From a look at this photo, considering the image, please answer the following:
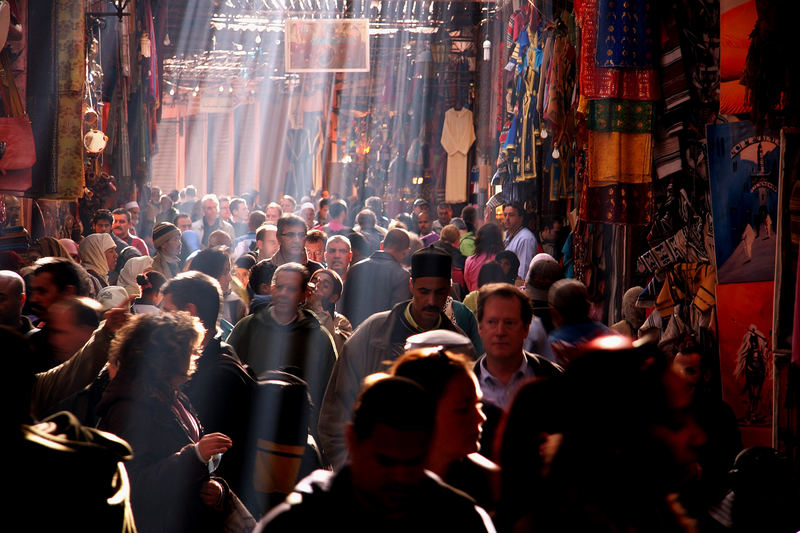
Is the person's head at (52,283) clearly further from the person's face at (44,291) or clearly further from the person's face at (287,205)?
the person's face at (287,205)

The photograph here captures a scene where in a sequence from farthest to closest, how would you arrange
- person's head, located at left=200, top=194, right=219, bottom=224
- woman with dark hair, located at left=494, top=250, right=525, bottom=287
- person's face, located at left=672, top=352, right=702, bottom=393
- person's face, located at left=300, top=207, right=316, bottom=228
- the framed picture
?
1. the framed picture
2. person's face, located at left=300, top=207, right=316, bottom=228
3. person's head, located at left=200, top=194, right=219, bottom=224
4. woman with dark hair, located at left=494, top=250, right=525, bottom=287
5. person's face, located at left=672, top=352, right=702, bottom=393

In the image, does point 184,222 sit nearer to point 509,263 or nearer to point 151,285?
point 509,263

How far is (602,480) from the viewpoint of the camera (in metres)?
2.21

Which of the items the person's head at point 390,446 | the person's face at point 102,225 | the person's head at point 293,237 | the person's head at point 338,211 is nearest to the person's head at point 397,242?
the person's head at point 293,237

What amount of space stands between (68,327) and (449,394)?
207cm

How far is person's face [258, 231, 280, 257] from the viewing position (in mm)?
9102

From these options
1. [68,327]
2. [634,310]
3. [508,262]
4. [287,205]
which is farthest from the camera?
[287,205]

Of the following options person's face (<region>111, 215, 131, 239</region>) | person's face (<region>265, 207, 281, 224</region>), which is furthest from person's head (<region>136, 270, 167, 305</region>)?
person's face (<region>265, 207, 281, 224</region>)

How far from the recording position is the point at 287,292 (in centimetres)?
532

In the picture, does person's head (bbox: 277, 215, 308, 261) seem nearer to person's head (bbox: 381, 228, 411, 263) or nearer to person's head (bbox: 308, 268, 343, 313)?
person's head (bbox: 381, 228, 411, 263)

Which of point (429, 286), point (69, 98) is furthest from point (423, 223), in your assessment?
point (429, 286)

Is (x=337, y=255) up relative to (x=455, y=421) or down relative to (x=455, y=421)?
up

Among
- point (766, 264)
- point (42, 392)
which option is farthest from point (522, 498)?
point (766, 264)

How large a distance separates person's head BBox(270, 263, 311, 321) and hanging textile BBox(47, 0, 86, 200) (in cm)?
224
